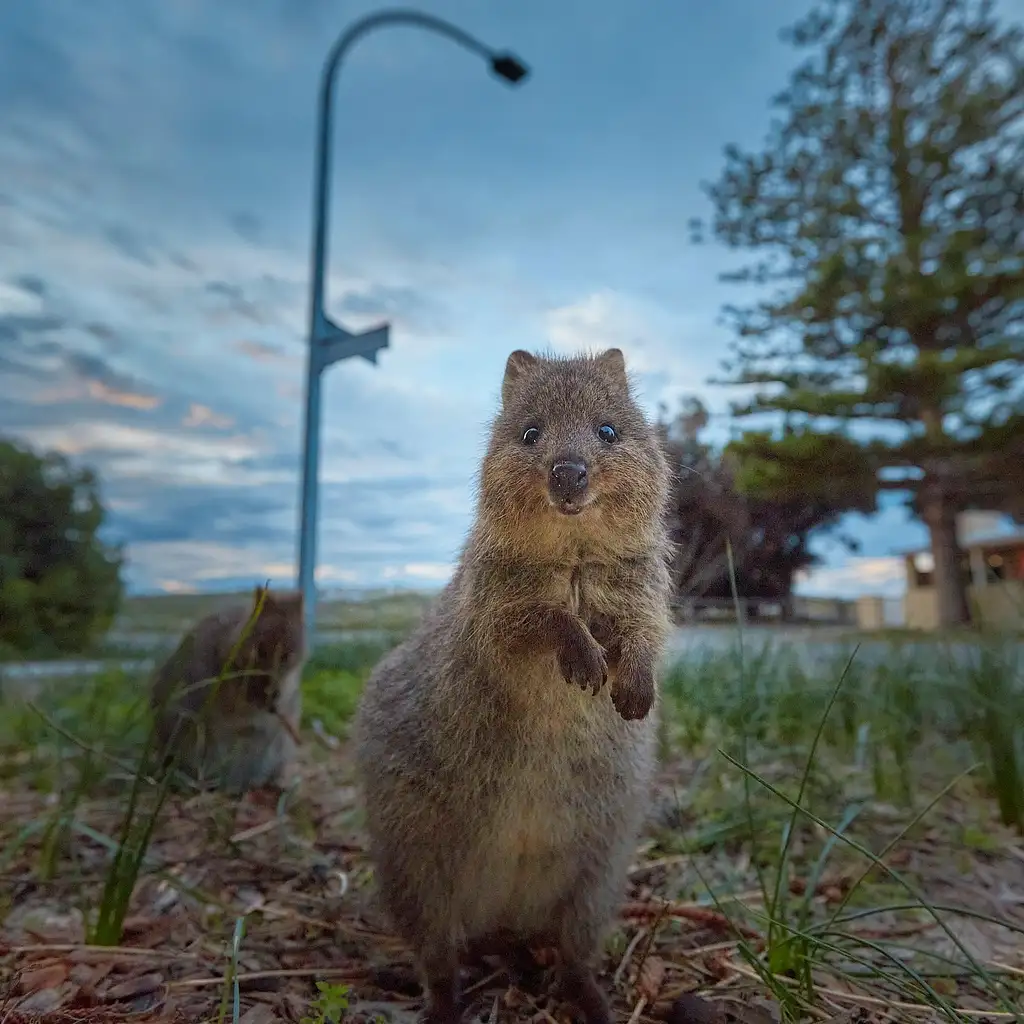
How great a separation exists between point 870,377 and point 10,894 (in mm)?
5615

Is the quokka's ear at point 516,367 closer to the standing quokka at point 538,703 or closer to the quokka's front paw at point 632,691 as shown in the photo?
the standing quokka at point 538,703

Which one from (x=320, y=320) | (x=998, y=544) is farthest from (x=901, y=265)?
(x=320, y=320)

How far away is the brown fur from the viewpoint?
3.53m

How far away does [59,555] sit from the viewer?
232 inches

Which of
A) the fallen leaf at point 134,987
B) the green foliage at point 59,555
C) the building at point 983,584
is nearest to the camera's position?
the fallen leaf at point 134,987

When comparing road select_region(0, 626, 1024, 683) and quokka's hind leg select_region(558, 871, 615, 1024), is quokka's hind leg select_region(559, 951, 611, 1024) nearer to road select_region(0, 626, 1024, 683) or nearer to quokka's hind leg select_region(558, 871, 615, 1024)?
quokka's hind leg select_region(558, 871, 615, 1024)

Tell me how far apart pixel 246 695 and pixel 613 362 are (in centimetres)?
252

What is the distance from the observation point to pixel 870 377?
5375 mm

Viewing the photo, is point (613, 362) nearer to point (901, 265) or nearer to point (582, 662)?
point (582, 662)

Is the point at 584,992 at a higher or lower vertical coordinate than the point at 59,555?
lower

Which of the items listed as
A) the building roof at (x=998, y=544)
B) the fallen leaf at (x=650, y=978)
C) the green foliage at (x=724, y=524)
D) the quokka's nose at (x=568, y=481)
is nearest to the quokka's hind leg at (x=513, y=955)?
the fallen leaf at (x=650, y=978)

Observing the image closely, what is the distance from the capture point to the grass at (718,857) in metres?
1.88

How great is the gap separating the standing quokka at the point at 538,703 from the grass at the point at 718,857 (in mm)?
252

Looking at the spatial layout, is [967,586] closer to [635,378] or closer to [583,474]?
[635,378]
